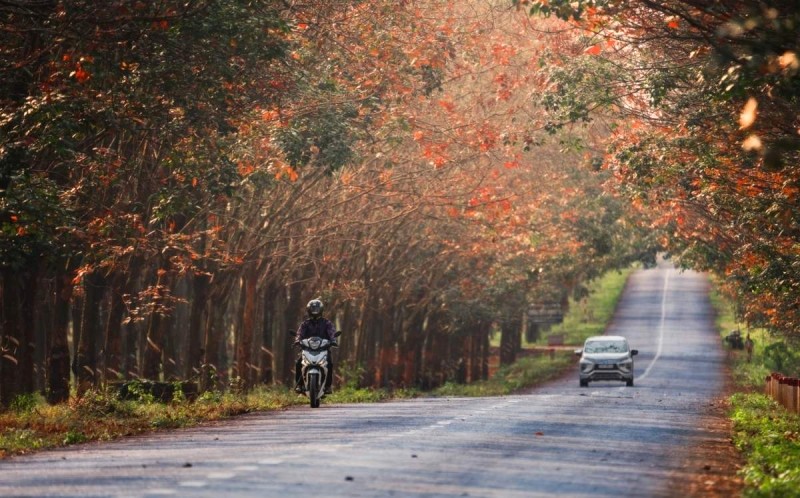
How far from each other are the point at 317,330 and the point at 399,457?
10514 mm

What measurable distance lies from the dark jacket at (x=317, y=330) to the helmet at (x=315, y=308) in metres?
0.16

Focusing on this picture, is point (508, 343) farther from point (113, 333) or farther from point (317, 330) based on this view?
point (317, 330)

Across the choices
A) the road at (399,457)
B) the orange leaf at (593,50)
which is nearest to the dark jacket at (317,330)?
the road at (399,457)

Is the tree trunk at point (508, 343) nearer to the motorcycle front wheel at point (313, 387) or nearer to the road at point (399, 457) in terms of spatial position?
the road at point (399, 457)

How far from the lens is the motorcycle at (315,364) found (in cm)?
2484

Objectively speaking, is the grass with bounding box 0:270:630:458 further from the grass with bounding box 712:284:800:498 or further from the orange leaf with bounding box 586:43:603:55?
the orange leaf with bounding box 586:43:603:55

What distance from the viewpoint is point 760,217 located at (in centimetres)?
2650

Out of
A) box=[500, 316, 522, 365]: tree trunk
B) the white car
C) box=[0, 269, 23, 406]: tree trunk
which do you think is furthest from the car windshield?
box=[0, 269, 23, 406]: tree trunk

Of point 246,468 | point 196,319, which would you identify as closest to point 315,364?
point 196,319

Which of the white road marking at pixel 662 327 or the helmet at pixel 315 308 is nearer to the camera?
the helmet at pixel 315 308

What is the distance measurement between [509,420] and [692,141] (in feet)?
30.1

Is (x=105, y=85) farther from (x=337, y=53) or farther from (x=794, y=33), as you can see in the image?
(x=794, y=33)

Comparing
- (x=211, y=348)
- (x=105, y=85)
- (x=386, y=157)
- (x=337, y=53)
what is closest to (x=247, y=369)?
(x=211, y=348)

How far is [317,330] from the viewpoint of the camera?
25.1 m
